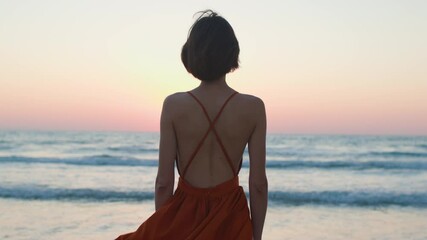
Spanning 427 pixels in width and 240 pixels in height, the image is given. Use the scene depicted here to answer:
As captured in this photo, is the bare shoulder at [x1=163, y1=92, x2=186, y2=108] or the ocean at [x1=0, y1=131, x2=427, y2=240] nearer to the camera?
the bare shoulder at [x1=163, y1=92, x2=186, y2=108]

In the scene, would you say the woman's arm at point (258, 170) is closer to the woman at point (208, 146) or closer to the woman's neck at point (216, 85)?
the woman at point (208, 146)

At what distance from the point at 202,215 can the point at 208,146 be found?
0.29m

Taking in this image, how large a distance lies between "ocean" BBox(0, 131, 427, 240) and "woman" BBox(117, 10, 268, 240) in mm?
5383

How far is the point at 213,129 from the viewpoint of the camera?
2508 millimetres

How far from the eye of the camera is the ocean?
8617mm

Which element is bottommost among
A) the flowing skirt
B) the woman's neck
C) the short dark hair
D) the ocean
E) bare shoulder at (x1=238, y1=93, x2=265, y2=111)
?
the ocean

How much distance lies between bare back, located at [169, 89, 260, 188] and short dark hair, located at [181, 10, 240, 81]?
0.32 ft

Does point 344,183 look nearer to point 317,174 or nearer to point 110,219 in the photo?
point 317,174

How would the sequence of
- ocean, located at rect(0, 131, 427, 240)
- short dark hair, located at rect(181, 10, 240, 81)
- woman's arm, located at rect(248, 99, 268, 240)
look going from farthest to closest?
ocean, located at rect(0, 131, 427, 240) → woman's arm, located at rect(248, 99, 268, 240) → short dark hair, located at rect(181, 10, 240, 81)

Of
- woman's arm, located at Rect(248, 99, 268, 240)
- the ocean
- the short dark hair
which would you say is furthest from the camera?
the ocean

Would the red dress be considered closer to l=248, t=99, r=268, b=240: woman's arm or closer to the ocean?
l=248, t=99, r=268, b=240: woman's arm

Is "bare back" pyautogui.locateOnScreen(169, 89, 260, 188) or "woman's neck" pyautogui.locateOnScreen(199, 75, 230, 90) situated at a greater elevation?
"woman's neck" pyautogui.locateOnScreen(199, 75, 230, 90)

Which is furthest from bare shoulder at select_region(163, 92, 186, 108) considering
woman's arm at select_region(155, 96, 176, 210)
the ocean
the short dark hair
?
the ocean

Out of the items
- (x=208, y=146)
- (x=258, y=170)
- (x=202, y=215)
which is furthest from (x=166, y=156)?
(x=258, y=170)
